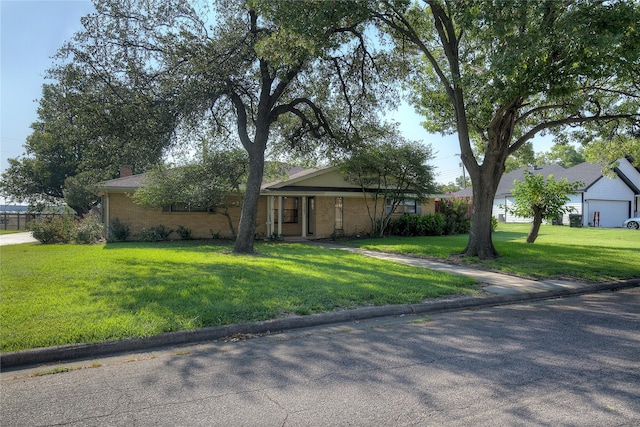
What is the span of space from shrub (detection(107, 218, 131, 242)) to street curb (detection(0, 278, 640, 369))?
1452 centimetres

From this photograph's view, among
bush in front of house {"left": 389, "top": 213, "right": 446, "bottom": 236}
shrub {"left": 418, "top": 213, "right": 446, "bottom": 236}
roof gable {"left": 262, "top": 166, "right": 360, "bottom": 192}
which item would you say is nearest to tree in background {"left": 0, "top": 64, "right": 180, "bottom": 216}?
roof gable {"left": 262, "top": 166, "right": 360, "bottom": 192}

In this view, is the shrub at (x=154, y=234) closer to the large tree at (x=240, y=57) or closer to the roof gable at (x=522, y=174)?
the large tree at (x=240, y=57)

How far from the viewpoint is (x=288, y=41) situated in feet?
35.2

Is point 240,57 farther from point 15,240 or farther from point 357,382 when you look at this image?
point 15,240

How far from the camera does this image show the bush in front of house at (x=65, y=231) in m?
17.6

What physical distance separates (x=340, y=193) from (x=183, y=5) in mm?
11250

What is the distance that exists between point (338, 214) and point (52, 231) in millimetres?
13433

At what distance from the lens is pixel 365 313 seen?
650 centimetres

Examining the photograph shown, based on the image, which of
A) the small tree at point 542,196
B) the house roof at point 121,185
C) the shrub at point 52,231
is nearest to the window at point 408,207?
the small tree at point 542,196

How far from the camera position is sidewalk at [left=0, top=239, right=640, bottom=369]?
462cm

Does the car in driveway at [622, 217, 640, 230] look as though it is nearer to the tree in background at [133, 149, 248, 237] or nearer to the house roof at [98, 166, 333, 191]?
the house roof at [98, 166, 333, 191]

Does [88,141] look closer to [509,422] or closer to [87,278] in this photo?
[87,278]


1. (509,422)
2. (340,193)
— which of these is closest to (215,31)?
(340,193)

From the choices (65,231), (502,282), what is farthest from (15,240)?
(502,282)
